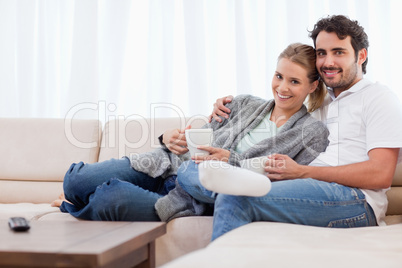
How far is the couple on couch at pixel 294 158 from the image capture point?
151cm

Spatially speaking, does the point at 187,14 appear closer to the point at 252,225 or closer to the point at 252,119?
the point at 252,119

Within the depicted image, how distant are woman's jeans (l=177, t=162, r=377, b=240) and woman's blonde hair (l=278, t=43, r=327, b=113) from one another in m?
0.57

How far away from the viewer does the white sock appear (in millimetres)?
1288

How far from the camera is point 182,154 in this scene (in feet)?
6.60

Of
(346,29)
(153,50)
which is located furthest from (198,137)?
(153,50)

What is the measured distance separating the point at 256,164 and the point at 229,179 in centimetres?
46

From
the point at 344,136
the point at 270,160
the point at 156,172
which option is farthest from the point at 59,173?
the point at 344,136

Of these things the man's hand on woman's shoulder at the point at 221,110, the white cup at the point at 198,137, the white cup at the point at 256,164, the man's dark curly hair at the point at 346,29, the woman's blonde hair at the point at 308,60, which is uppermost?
the man's dark curly hair at the point at 346,29

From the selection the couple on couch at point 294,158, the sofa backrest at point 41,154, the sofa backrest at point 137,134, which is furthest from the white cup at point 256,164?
the sofa backrest at point 41,154

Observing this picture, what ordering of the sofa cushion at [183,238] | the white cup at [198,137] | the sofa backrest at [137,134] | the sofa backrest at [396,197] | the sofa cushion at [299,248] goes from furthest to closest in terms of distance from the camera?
the sofa backrest at [137,134] → the sofa backrest at [396,197] → the sofa cushion at [183,238] → the white cup at [198,137] → the sofa cushion at [299,248]

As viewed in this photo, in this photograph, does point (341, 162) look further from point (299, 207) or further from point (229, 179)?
point (229, 179)

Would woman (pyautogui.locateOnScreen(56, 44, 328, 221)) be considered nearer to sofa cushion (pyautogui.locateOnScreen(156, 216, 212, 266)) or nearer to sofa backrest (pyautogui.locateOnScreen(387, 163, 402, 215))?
sofa cushion (pyautogui.locateOnScreen(156, 216, 212, 266))

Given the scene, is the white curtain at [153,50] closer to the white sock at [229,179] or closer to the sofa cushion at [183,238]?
the sofa cushion at [183,238]

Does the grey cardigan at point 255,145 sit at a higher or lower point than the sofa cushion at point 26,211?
higher
